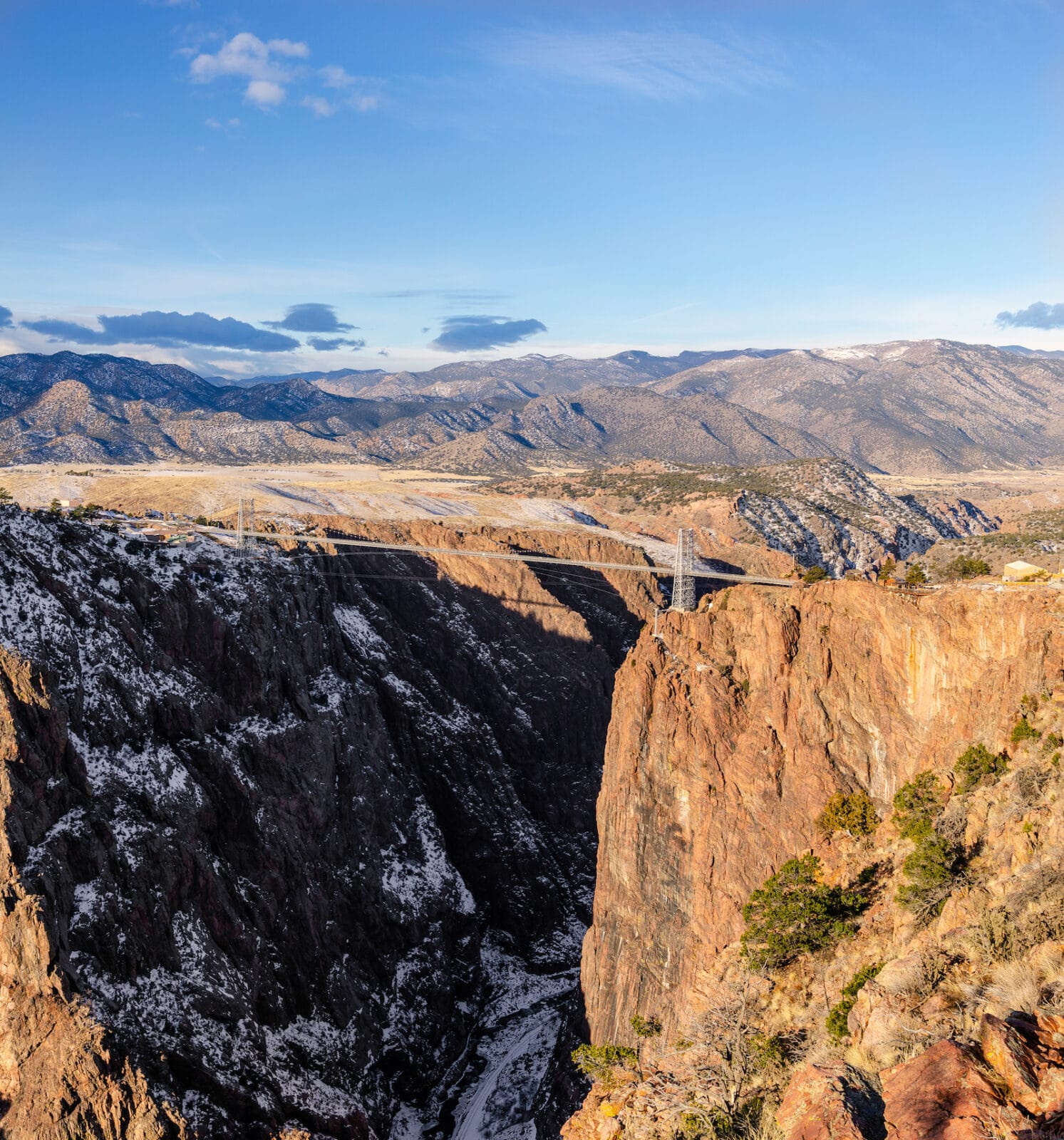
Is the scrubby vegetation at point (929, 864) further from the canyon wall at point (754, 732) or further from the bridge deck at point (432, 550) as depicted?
the bridge deck at point (432, 550)

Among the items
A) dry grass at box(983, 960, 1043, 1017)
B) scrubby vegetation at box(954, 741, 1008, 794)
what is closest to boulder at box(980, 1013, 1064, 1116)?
dry grass at box(983, 960, 1043, 1017)

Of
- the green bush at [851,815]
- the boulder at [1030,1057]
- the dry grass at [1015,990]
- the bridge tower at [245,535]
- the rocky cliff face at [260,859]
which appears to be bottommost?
the rocky cliff face at [260,859]

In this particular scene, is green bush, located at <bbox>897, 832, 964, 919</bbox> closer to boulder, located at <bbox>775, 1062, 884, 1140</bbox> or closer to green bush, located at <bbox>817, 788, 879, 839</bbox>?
green bush, located at <bbox>817, 788, 879, 839</bbox>

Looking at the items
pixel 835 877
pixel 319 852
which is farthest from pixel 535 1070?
pixel 835 877

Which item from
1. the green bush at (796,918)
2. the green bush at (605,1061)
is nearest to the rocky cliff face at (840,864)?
the green bush at (605,1061)

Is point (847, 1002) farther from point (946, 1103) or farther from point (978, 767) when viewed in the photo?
point (946, 1103)

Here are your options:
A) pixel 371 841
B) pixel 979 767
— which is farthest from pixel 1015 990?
pixel 371 841
